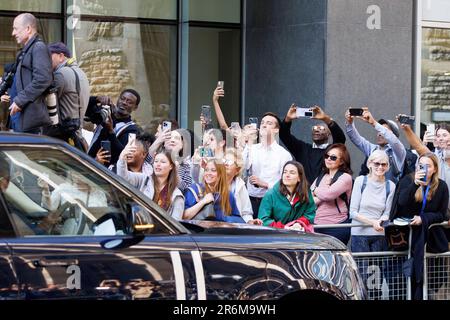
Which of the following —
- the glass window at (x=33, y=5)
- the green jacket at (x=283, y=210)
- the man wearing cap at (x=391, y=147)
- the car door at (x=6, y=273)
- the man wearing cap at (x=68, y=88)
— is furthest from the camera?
the glass window at (x=33, y=5)

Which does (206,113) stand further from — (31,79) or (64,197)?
(64,197)

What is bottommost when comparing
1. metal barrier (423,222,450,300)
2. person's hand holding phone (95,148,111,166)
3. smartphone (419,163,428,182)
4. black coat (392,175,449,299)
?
metal barrier (423,222,450,300)

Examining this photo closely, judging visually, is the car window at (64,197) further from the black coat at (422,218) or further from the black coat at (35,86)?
the black coat at (422,218)

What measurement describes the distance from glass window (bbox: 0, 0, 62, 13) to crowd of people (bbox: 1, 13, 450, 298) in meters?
4.91

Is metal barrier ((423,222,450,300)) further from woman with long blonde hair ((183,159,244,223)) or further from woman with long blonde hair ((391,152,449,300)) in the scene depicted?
woman with long blonde hair ((183,159,244,223))

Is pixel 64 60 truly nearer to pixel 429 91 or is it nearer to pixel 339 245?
pixel 339 245

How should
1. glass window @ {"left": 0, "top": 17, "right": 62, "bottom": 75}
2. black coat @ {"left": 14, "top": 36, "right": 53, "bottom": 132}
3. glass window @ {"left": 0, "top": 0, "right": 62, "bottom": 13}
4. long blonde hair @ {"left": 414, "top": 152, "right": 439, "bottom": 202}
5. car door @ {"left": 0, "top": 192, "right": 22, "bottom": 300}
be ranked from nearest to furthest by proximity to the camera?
car door @ {"left": 0, "top": 192, "right": 22, "bottom": 300}
black coat @ {"left": 14, "top": 36, "right": 53, "bottom": 132}
long blonde hair @ {"left": 414, "top": 152, "right": 439, "bottom": 202}
glass window @ {"left": 0, "top": 17, "right": 62, "bottom": 75}
glass window @ {"left": 0, "top": 0, "right": 62, "bottom": 13}

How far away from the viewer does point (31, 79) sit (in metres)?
9.67

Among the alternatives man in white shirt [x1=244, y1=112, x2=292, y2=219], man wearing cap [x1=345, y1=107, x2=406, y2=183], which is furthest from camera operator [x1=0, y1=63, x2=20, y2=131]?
man wearing cap [x1=345, y1=107, x2=406, y2=183]

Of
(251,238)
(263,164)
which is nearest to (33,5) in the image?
(263,164)

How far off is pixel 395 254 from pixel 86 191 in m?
4.77

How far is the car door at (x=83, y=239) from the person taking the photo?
555cm

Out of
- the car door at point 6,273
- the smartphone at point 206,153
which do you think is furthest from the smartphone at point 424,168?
the car door at point 6,273

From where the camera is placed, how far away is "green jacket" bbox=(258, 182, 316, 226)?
10000mm
